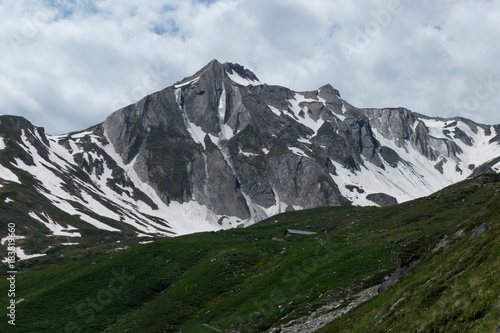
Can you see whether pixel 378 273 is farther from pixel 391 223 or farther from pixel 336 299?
pixel 391 223

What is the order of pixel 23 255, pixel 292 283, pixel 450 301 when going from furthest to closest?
pixel 23 255 < pixel 292 283 < pixel 450 301

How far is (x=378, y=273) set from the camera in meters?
53.4

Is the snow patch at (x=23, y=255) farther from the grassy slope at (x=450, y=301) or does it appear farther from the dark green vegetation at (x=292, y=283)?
the grassy slope at (x=450, y=301)

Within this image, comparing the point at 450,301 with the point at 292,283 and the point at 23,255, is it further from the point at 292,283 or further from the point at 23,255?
the point at 23,255

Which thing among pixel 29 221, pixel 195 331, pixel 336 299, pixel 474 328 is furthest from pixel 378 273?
pixel 29 221

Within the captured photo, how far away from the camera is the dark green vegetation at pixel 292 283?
25.5 meters

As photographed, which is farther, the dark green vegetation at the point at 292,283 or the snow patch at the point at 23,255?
the snow patch at the point at 23,255

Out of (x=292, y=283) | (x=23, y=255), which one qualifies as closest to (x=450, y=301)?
(x=292, y=283)

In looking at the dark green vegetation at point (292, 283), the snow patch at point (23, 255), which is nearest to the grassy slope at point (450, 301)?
the dark green vegetation at point (292, 283)

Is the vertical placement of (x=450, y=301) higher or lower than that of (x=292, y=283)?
lower

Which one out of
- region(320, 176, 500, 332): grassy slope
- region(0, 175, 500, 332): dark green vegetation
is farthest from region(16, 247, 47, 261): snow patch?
region(320, 176, 500, 332): grassy slope

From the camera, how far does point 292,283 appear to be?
62.0 m

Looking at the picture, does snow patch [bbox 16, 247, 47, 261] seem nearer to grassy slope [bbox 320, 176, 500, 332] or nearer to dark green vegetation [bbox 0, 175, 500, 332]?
dark green vegetation [bbox 0, 175, 500, 332]

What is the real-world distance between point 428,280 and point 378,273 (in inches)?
897
